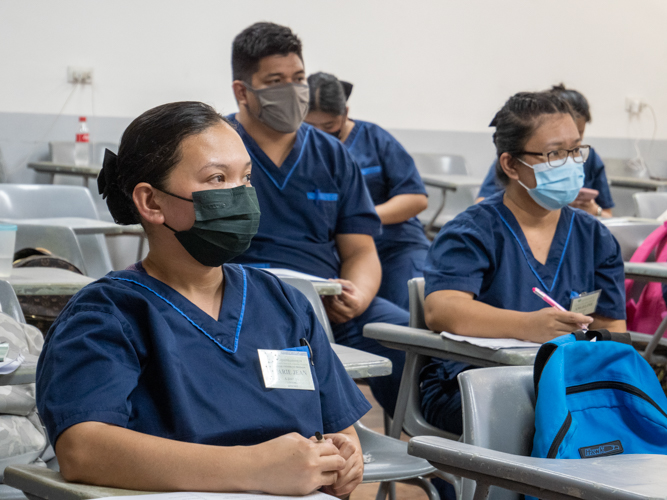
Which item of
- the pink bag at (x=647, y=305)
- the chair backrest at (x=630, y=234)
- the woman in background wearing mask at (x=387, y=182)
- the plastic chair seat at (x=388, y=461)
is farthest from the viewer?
the woman in background wearing mask at (x=387, y=182)

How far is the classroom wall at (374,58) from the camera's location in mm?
4426

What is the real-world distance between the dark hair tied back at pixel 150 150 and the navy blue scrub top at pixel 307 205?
42.8 inches

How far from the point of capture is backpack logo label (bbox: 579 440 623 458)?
127cm

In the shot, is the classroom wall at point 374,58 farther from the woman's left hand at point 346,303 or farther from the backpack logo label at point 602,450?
the backpack logo label at point 602,450

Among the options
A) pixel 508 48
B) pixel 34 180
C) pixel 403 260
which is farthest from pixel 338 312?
pixel 508 48

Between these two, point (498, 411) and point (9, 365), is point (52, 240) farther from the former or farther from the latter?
point (498, 411)

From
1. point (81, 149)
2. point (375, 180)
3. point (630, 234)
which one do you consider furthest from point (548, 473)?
point (81, 149)

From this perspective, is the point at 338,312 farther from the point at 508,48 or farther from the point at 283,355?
the point at 508,48

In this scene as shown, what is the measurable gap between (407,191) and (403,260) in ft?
1.13

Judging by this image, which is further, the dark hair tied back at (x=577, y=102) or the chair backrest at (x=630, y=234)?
the dark hair tied back at (x=577, y=102)

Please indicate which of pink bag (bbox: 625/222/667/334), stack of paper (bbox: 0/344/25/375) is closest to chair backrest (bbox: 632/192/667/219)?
pink bag (bbox: 625/222/667/334)

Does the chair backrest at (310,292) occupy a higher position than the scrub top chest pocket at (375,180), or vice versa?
the scrub top chest pocket at (375,180)

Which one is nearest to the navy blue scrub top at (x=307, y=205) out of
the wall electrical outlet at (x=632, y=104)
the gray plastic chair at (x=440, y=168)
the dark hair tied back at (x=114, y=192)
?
the dark hair tied back at (x=114, y=192)

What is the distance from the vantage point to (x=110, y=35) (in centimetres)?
452
